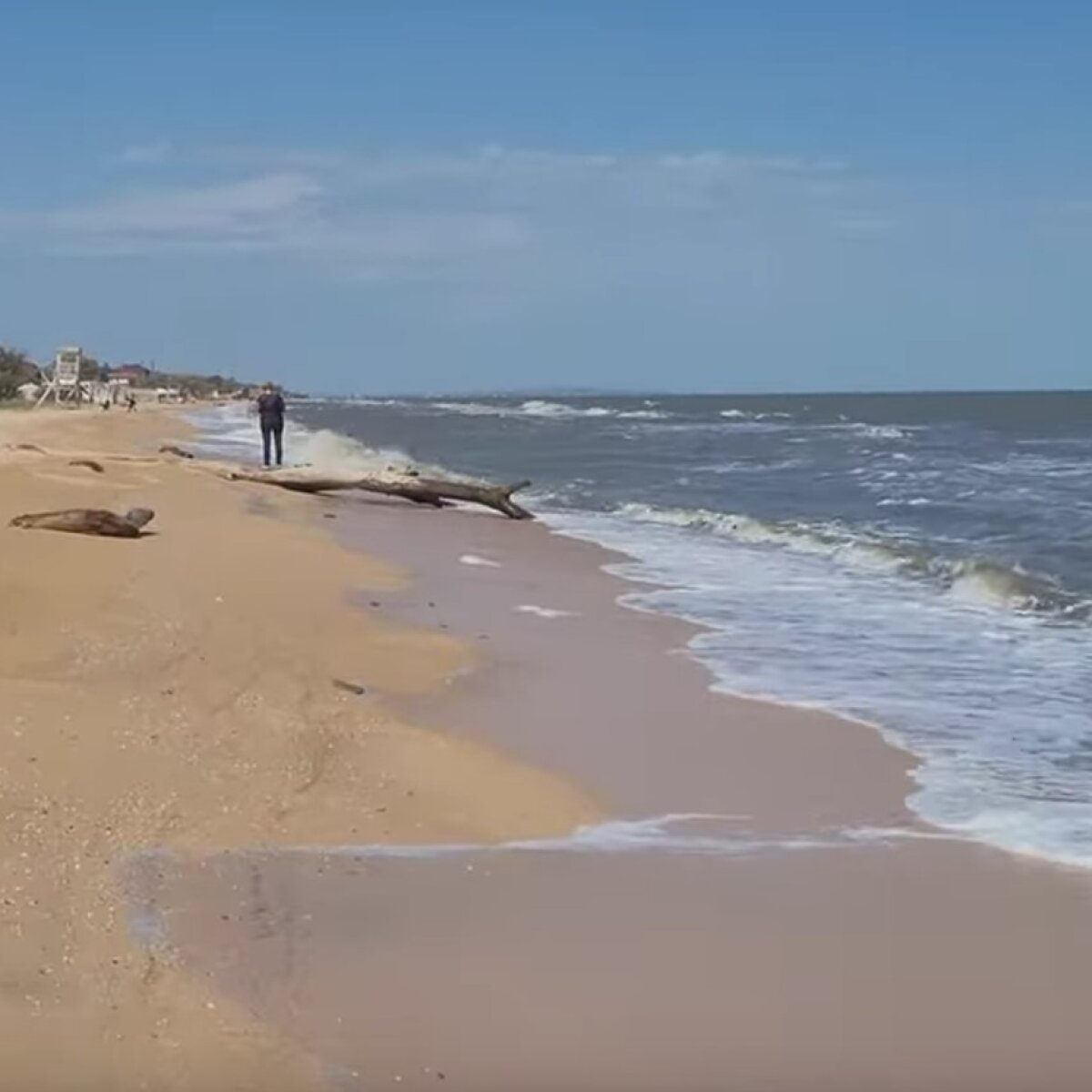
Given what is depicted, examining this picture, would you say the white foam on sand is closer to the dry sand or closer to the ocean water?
the ocean water

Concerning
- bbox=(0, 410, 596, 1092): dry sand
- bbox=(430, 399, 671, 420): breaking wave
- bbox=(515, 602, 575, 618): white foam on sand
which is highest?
bbox=(430, 399, 671, 420): breaking wave

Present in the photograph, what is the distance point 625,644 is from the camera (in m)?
11.6

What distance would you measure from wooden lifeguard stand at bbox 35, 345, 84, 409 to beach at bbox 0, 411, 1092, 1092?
66.1 meters

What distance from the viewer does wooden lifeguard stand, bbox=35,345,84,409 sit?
74188 mm

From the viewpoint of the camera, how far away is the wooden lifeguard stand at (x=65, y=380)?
2921 inches

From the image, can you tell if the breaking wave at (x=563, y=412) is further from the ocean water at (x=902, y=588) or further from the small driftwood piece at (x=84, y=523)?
the small driftwood piece at (x=84, y=523)

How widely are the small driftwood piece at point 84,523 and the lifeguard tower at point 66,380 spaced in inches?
Answer: 2362

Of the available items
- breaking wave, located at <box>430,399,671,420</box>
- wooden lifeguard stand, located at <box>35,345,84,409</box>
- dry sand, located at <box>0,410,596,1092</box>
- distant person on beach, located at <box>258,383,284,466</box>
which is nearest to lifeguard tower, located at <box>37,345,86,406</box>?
wooden lifeguard stand, located at <box>35,345,84,409</box>

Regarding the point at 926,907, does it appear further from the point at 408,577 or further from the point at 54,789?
the point at 408,577

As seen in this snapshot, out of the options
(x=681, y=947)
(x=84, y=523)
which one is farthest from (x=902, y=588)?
(x=681, y=947)

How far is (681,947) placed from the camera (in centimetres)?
519

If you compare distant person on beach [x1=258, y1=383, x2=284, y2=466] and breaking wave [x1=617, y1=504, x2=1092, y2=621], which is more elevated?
distant person on beach [x1=258, y1=383, x2=284, y2=466]

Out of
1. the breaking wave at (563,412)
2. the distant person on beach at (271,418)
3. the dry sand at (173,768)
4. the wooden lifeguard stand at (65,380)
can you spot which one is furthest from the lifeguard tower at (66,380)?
the dry sand at (173,768)

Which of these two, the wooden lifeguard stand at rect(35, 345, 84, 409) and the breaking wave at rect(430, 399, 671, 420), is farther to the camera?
the breaking wave at rect(430, 399, 671, 420)
